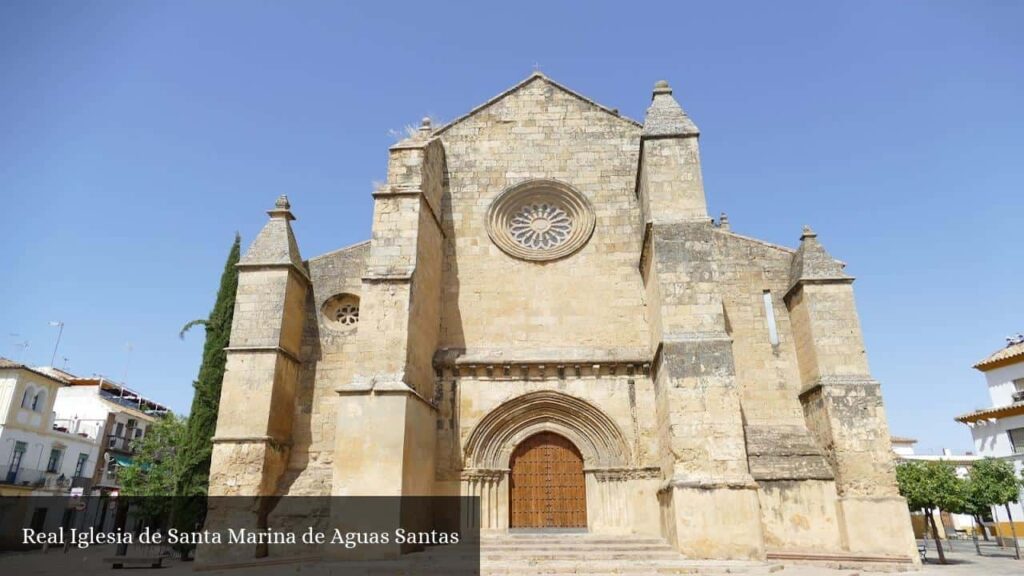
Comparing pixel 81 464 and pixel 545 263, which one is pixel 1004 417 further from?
pixel 81 464

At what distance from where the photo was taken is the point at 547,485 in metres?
11.1

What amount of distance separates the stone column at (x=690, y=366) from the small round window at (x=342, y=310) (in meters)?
5.96

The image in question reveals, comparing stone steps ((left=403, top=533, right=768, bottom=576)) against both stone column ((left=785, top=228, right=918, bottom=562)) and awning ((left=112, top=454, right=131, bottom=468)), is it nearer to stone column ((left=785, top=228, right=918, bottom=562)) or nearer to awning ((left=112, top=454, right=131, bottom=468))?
stone column ((left=785, top=228, right=918, bottom=562))

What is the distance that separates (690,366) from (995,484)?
44.9 ft

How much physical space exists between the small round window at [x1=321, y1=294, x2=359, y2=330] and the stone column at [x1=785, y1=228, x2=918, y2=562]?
8.54 metres

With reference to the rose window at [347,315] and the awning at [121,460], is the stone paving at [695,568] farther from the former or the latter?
the awning at [121,460]

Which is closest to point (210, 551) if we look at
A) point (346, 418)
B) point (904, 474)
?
point (346, 418)

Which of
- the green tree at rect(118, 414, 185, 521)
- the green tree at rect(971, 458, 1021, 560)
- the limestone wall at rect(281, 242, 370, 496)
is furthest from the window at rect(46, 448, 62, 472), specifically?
the green tree at rect(971, 458, 1021, 560)

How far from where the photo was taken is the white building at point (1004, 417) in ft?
79.8

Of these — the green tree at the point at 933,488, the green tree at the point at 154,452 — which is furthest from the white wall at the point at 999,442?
the green tree at the point at 154,452

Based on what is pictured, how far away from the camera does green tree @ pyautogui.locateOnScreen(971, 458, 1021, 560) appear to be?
1662 cm

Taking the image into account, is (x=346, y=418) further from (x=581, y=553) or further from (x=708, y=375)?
(x=708, y=375)

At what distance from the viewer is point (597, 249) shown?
39.9 ft

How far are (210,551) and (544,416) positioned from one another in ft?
20.1
